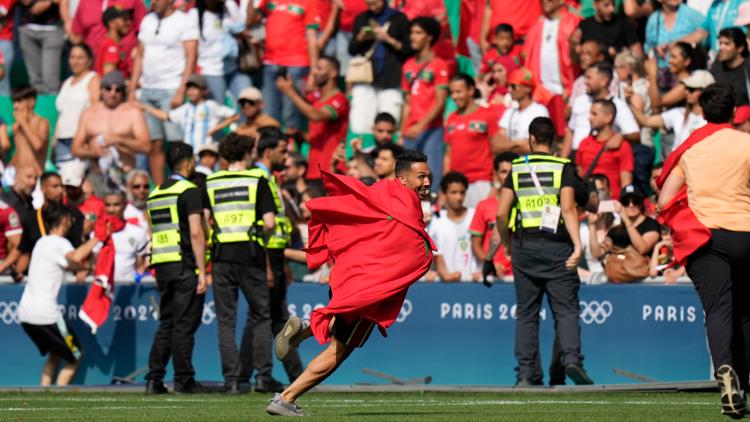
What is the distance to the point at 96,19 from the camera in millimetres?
22328

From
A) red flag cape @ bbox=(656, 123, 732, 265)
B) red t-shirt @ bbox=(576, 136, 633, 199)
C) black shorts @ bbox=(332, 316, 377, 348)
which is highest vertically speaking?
red flag cape @ bbox=(656, 123, 732, 265)

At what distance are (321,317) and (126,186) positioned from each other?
9.60 meters

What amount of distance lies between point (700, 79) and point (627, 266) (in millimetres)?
2194

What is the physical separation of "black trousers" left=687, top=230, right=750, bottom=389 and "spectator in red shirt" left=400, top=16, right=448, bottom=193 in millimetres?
8406

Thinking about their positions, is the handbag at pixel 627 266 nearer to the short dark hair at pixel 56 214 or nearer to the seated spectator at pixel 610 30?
the seated spectator at pixel 610 30

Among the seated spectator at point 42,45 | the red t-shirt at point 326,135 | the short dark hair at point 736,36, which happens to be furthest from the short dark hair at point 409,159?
the seated spectator at point 42,45

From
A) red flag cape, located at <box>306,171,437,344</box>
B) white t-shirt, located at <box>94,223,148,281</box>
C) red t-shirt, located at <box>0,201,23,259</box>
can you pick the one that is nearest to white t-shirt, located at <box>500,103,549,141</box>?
white t-shirt, located at <box>94,223,148,281</box>

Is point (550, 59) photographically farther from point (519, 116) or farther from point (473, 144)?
point (473, 144)

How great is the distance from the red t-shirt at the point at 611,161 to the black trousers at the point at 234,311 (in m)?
4.32

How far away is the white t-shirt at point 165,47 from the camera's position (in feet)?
68.4

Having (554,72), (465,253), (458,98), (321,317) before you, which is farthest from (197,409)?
(554,72)

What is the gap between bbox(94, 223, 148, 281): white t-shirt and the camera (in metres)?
17.8

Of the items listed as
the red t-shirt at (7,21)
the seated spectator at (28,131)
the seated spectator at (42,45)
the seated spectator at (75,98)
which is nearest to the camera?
the seated spectator at (28,131)

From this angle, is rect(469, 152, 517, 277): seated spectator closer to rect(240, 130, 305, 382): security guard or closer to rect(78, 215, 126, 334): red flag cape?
rect(240, 130, 305, 382): security guard
